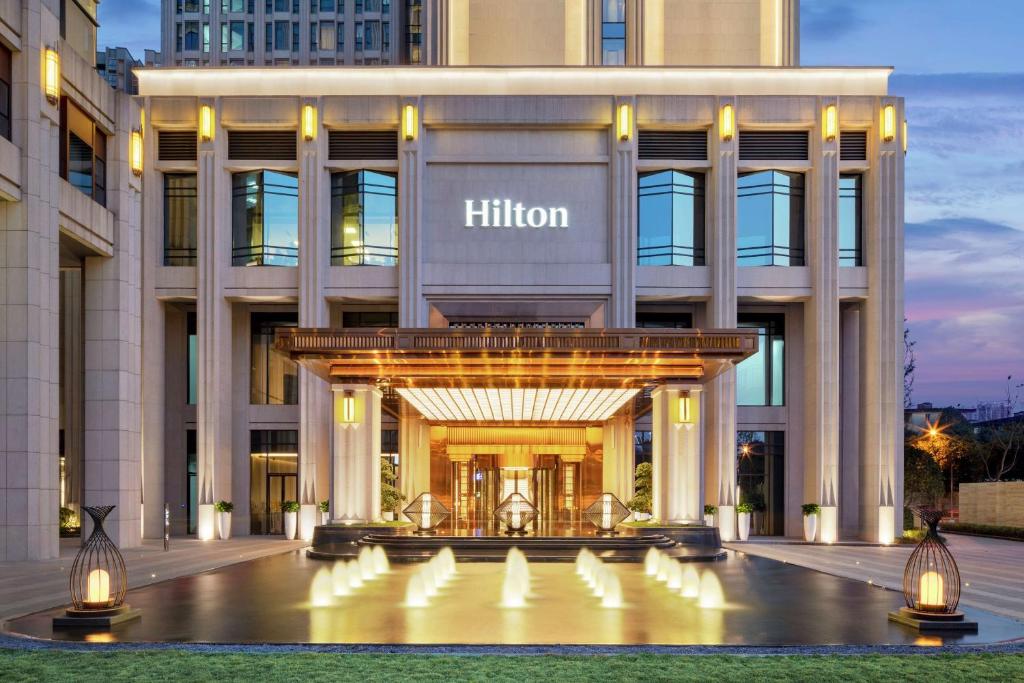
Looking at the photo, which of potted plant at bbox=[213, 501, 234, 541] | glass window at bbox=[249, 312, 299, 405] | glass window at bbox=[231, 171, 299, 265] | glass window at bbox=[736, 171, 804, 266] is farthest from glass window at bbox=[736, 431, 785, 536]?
potted plant at bbox=[213, 501, 234, 541]

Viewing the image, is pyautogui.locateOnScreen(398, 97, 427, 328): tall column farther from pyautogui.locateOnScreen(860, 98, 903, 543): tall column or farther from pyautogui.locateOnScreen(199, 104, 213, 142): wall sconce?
pyautogui.locateOnScreen(860, 98, 903, 543): tall column

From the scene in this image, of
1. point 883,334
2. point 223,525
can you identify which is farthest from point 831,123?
point 223,525

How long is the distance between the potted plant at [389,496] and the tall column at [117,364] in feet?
26.6

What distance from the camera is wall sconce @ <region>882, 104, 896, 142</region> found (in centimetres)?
3666

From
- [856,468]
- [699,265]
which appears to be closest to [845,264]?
[699,265]

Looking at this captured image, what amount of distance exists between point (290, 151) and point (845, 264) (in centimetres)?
2079

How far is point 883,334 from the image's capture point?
36.6 metres

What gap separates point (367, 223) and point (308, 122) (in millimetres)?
4166

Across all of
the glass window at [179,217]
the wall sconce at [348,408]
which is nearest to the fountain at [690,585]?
the wall sconce at [348,408]

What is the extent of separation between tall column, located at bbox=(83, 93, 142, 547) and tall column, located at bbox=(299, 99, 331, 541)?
21.3 ft

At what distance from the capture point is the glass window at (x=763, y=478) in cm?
3975

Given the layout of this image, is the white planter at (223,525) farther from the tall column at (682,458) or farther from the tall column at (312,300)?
the tall column at (682,458)

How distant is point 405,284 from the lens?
1452 inches

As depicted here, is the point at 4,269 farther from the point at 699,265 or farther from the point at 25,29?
the point at 699,265
